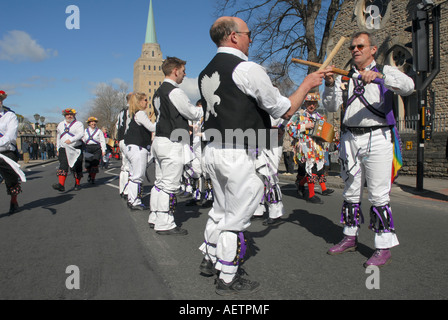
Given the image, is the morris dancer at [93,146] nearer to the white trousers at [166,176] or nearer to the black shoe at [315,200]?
the black shoe at [315,200]

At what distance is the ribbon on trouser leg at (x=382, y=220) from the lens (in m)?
3.45

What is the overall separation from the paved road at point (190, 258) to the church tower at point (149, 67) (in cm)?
11105

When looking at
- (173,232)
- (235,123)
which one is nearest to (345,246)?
(235,123)

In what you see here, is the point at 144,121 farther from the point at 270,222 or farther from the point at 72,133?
the point at 72,133

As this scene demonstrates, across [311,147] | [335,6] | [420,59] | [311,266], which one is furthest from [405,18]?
[311,266]

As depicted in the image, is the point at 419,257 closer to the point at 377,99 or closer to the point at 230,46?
the point at 377,99

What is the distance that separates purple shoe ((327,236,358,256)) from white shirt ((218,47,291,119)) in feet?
5.87

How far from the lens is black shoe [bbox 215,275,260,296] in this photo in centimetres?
278

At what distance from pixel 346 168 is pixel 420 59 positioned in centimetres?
567

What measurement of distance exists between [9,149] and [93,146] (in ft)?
18.9

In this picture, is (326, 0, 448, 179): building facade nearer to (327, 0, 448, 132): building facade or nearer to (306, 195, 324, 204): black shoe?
(327, 0, 448, 132): building facade

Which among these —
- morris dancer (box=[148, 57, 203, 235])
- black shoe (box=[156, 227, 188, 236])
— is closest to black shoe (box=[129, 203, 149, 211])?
morris dancer (box=[148, 57, 203, 235])

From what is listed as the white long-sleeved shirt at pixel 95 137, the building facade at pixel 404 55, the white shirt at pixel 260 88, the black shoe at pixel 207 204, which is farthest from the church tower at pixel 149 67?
the white shirt at pixel 260 88

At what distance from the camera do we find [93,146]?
1176 centimetres
